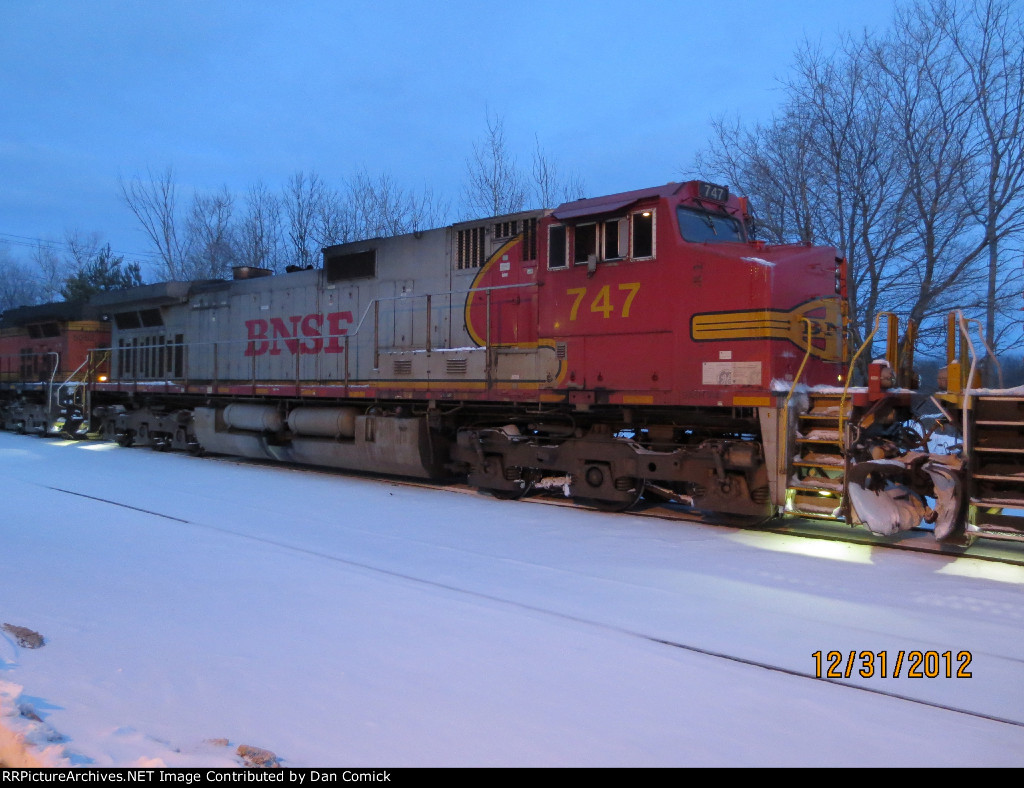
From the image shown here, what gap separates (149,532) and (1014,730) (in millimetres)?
7039

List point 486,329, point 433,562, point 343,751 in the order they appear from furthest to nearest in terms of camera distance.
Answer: point 486,329, point 433,562, point 343,751

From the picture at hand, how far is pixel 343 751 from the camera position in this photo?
3016mm

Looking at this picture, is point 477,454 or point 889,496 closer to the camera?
point 889,496

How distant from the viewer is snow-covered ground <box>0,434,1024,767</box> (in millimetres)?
3139

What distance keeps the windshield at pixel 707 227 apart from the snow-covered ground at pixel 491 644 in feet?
10.1

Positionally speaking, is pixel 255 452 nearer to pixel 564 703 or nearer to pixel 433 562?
pixel 433 562

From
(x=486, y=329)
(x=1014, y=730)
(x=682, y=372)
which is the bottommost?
(x=1014, y=730)

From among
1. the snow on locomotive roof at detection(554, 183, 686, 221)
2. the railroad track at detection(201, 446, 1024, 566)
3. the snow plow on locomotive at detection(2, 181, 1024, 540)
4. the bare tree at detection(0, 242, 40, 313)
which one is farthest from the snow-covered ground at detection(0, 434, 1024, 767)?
the bare tree at detection(0, 242, 40, 313)

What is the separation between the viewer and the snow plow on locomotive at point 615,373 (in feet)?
23.5

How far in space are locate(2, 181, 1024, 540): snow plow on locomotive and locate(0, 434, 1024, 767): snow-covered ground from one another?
75cm
